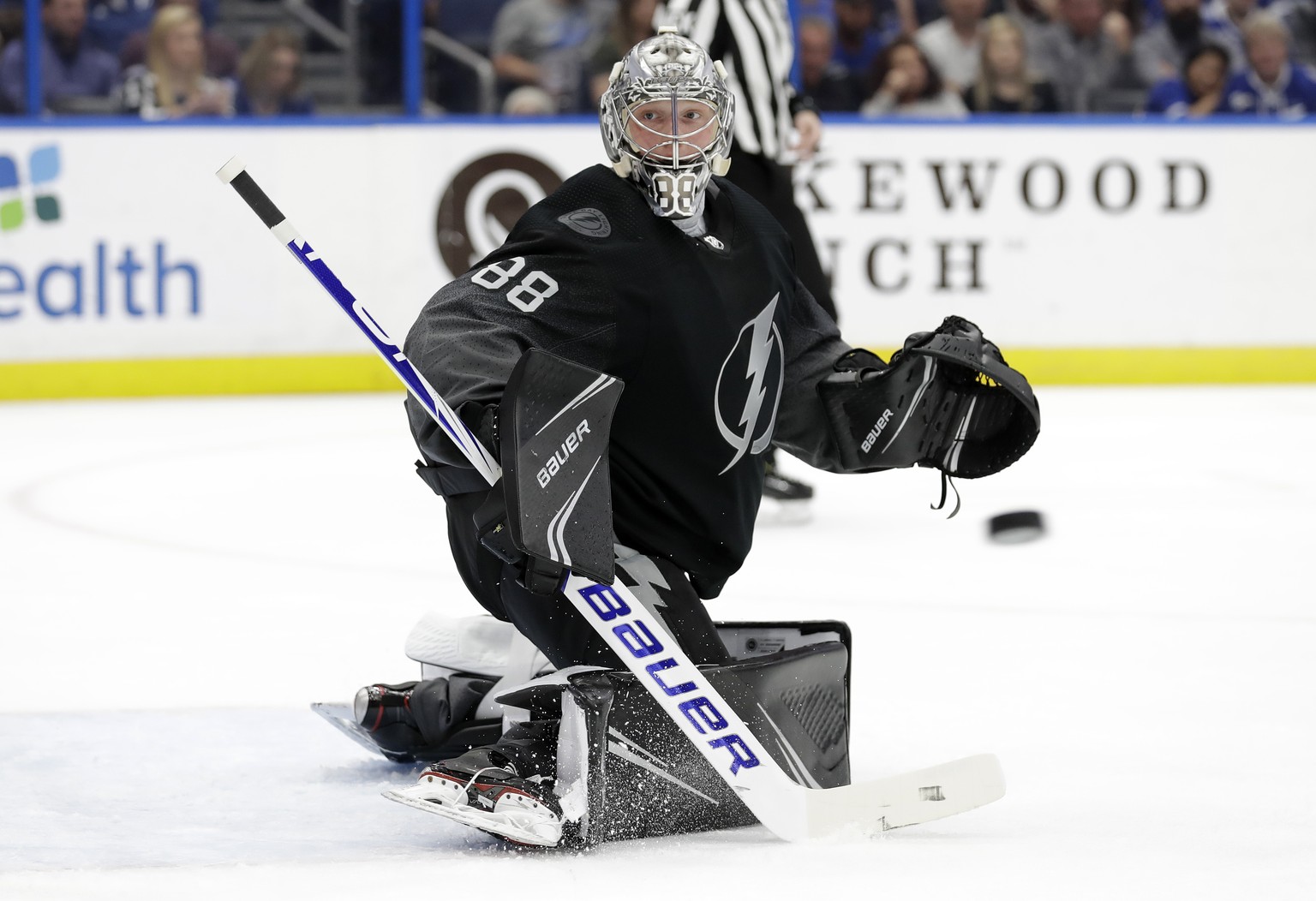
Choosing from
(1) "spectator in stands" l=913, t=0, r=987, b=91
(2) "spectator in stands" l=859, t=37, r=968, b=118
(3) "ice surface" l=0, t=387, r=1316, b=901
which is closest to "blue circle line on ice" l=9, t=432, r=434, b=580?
(3) "ice surface" l=0, t=387, r=1316, b=901

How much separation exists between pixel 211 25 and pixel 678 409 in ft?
19.0

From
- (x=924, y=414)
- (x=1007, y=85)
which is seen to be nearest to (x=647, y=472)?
(x=924, y=414)

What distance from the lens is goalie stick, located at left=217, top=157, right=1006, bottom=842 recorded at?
6.79ft

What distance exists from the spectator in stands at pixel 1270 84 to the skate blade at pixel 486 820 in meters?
6.81

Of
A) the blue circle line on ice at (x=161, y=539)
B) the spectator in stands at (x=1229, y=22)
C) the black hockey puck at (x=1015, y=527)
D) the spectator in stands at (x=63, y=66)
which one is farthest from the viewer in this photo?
the spectator in stands at (x=1229, y=22)

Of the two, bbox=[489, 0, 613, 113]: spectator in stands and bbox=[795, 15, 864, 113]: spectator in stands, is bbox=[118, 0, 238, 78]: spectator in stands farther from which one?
bbox=[795, 15, 864, 113]: spectator in stands

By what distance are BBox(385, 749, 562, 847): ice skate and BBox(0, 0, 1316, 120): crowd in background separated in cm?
566

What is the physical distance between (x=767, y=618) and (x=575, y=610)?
1346mm

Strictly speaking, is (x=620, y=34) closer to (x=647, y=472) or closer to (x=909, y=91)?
(x=909, y=91)

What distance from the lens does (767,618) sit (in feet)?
11.5

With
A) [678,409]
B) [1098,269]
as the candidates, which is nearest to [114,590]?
[678,409]

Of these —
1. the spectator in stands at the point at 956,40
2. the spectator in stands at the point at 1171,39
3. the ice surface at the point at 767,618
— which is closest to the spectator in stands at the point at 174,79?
the ice surface at the point at 767,618

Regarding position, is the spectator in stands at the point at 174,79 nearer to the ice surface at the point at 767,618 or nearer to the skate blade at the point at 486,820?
the ice surface at the point at 767,618

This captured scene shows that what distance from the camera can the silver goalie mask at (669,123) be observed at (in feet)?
7.35
